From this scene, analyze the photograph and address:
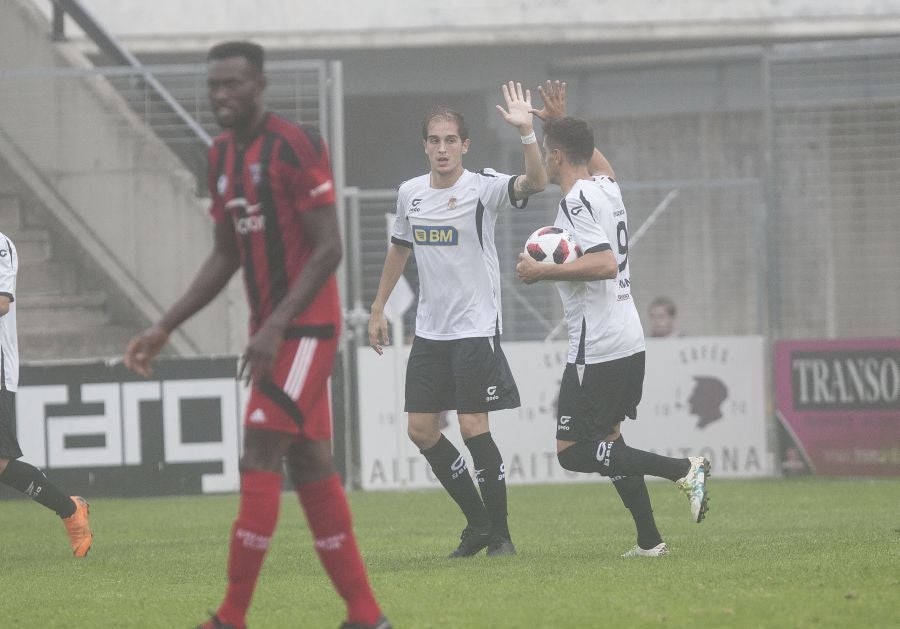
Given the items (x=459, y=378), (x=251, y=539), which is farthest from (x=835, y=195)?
(x=251, y=539)

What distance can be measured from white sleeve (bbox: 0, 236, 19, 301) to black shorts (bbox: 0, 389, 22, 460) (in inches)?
25.0

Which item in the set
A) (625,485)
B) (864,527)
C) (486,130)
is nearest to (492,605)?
(625,485)

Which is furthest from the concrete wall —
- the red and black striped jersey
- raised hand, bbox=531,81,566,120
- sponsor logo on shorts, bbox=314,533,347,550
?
sponsor logo on shorts, bbox=314,533,347,550

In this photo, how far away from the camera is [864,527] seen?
9.81m

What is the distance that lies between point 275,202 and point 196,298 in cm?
51

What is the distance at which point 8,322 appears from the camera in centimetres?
1002

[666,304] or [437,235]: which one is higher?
[437,235]

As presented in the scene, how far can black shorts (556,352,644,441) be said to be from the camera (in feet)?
27.0

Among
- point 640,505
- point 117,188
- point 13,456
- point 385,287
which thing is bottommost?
point 640,505

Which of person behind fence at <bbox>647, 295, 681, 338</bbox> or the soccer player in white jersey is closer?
the soccer player in white jersey

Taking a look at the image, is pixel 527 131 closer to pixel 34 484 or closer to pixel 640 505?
pixel 640 505

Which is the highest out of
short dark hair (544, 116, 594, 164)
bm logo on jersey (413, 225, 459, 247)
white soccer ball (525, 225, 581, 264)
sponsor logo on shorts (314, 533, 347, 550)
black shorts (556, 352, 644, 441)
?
short dark hair (544, 116, 594, 164)

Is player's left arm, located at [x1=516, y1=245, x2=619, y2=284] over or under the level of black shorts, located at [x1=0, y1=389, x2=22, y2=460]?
over

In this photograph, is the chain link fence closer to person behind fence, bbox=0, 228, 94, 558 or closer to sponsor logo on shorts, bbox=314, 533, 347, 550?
person behind fence, bbox=0, 228, 94, 558
